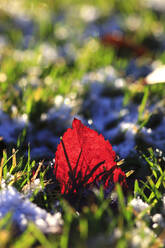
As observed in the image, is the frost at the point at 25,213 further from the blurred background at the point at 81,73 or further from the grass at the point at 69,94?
the blurred background at the point at 81,73

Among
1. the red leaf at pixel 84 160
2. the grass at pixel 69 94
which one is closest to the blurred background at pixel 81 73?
the grass at pixel 69 94

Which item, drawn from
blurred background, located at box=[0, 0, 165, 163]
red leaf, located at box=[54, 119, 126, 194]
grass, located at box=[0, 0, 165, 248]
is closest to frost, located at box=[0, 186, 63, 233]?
grass, located at box=[0, 0, 165, 248]

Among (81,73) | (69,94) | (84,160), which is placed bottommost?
(84,160)

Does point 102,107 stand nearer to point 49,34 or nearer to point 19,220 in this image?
point 19,220

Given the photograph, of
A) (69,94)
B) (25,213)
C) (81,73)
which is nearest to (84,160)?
(25,213)

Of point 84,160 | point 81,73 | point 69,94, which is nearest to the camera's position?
point 84,160

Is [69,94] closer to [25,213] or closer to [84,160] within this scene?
[84,160]

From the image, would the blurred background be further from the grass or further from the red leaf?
the red leaf
